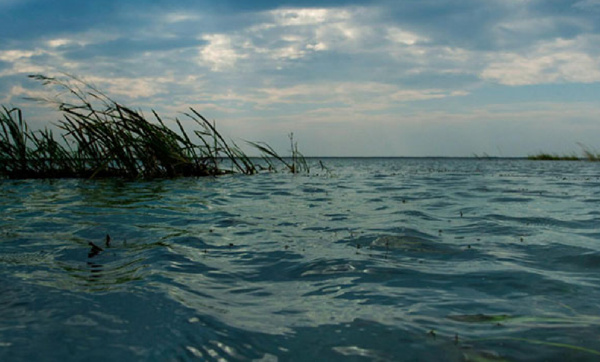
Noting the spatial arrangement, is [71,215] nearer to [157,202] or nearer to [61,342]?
[157,202]

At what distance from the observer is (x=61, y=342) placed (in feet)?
6.88

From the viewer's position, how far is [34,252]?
389cm

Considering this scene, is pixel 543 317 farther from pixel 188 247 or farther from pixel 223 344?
pixel 188 247

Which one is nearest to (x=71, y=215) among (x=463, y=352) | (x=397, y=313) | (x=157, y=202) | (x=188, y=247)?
(x=157, y=202)

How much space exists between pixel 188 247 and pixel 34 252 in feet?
4.09

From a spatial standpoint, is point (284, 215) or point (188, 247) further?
point (284, 215)

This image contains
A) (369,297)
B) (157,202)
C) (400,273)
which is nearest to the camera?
(369,297)

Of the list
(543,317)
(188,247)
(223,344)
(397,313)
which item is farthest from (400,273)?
(188,247)

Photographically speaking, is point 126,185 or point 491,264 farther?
point 126,185

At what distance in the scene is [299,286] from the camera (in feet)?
10.0

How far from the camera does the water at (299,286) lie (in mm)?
2098

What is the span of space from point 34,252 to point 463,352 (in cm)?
347

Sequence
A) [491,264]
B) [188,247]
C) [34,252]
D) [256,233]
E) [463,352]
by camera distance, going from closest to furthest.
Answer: [463,352]
[491,264]
[34,252]
[188,247]
[256,233]

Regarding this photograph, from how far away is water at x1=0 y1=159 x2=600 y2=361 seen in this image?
2098 millimetres
